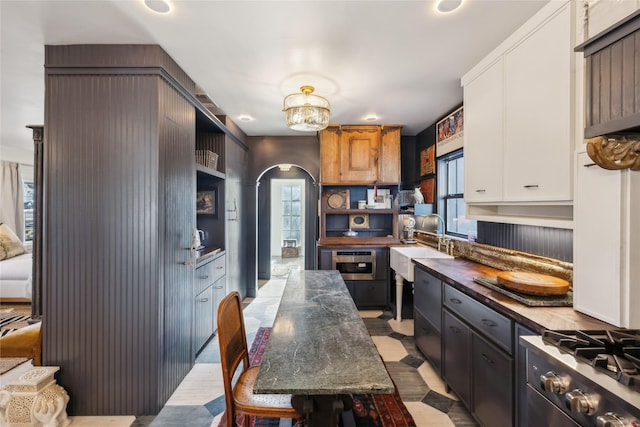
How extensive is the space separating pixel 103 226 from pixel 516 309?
2.57 metres

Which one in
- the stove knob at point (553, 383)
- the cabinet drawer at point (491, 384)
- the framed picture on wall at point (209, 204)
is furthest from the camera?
the framed picture on wall at point (209, 204)

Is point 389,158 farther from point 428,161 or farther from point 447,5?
point 447,5

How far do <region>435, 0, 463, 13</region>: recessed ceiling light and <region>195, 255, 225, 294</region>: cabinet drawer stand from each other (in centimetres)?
271

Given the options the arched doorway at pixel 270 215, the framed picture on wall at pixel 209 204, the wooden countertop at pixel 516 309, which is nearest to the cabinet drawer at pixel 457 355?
the wooden countertop at pixel 516 309

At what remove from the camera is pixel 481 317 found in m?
1.63

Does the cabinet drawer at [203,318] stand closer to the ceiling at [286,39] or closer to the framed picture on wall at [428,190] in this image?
the ceiling at [286,39]

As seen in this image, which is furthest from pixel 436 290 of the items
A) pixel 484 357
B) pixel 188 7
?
pixel 188 7

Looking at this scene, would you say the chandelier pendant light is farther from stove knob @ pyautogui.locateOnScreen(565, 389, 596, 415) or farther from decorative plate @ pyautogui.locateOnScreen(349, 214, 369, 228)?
stove knob @ pyautogui.locateOnScreen(565, 389, 596, 415)

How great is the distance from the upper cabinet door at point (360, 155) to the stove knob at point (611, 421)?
3314 mm

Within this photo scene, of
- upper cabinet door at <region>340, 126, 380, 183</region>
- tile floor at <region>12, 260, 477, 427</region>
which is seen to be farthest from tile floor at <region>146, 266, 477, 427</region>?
upper cabinet door at <region>340, 126, 380, 183</region>

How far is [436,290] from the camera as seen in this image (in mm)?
2232

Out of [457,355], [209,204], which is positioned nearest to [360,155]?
[209,204]

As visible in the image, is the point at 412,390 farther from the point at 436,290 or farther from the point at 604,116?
the point at 604,116

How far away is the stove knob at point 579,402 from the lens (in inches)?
32.7
